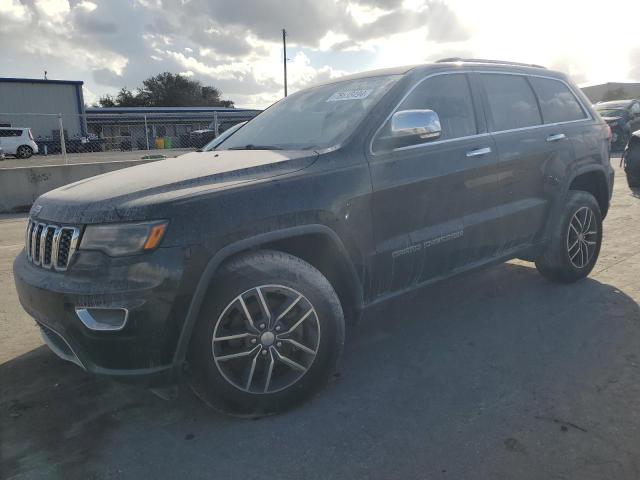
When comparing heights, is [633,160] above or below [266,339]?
above

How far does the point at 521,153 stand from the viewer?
12.2 feet

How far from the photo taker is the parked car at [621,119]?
1564 centimetres

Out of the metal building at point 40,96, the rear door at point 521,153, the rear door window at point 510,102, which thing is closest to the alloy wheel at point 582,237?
the rear door at point 521,153

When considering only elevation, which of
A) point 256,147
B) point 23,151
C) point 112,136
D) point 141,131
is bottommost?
point 256,147

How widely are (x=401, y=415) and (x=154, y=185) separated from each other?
1652mm

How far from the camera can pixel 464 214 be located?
333 centimetres

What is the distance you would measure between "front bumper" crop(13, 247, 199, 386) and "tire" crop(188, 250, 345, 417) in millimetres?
155

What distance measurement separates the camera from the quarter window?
3.25 metres

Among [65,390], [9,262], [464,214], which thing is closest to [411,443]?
[464,214]

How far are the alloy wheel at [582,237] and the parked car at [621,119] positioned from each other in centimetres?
1309

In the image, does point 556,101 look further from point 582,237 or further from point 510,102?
point 582,237

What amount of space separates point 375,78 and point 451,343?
180 cm

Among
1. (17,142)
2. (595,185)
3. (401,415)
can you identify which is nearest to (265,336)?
(401,415)

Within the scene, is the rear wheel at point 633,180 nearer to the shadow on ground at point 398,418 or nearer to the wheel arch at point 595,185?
the wheel arch at point 595,185
